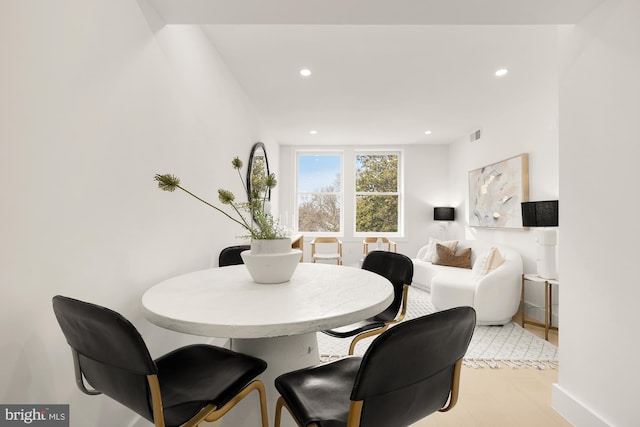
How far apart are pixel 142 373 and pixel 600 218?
2029 mm

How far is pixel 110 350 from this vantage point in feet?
2.50

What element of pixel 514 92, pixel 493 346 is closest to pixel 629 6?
pixel 514 92

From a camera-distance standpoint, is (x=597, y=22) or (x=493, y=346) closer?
(x=597, y=22)

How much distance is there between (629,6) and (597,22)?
0.52 feet

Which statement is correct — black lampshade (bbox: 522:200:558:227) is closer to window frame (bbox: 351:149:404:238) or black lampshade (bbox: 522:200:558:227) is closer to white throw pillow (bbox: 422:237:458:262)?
white throw pillow (bbox: 422:237:458:262)

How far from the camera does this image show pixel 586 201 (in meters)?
1.65

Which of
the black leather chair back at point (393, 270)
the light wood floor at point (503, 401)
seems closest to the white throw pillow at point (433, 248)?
the light wood floor at point (503, 401)

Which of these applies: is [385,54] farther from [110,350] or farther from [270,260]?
[110,350]

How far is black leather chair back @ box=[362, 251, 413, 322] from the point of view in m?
1.84

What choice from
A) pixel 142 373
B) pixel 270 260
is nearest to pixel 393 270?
pixel 270 260

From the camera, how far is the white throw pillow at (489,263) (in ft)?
11.6

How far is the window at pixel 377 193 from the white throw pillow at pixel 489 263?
2638 mm

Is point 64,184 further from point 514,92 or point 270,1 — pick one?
point 514,92

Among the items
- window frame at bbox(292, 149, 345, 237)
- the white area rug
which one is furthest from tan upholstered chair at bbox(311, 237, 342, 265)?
the white area rug
